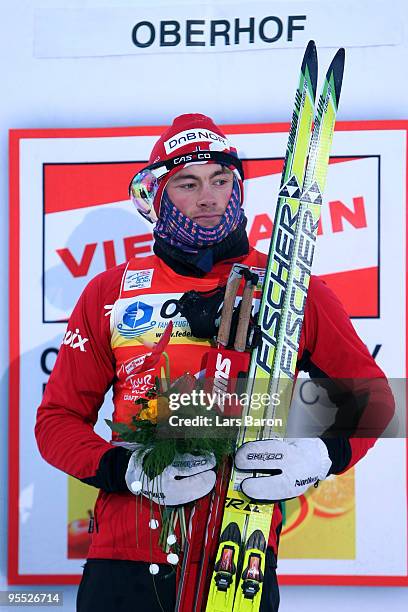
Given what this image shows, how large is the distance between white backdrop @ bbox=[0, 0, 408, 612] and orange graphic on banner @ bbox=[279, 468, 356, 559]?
12cm

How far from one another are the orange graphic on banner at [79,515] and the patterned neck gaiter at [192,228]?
3.61 feet

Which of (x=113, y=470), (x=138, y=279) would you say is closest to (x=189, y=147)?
(x=138, y=279)

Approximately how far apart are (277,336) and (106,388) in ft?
1.45

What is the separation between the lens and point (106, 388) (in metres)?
2.33

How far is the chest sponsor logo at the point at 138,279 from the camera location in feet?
7.64

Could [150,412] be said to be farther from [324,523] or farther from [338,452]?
[324,523]

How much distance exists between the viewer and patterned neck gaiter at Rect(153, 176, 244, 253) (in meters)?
2.30

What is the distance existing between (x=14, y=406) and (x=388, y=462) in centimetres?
119

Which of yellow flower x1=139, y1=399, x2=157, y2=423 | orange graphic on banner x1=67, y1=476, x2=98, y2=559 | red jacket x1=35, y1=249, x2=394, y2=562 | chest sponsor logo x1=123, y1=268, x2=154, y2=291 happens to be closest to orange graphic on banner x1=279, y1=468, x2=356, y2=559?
orange graphic on banner x1=67, y1=476, x2=98, y2=559

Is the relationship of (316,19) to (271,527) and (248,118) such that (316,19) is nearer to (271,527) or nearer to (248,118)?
(248,118)

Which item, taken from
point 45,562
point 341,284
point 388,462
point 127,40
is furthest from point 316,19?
point 45,562

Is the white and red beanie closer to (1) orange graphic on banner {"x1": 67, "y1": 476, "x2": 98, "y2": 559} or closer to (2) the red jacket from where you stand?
(2) the red jacket

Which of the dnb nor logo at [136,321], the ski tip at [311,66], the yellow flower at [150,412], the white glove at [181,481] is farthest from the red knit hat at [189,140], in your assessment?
the white glove at [181,481]

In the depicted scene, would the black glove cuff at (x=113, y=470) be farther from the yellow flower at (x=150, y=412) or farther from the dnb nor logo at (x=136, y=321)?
the dnb nor logo at (x=136, y=321)
